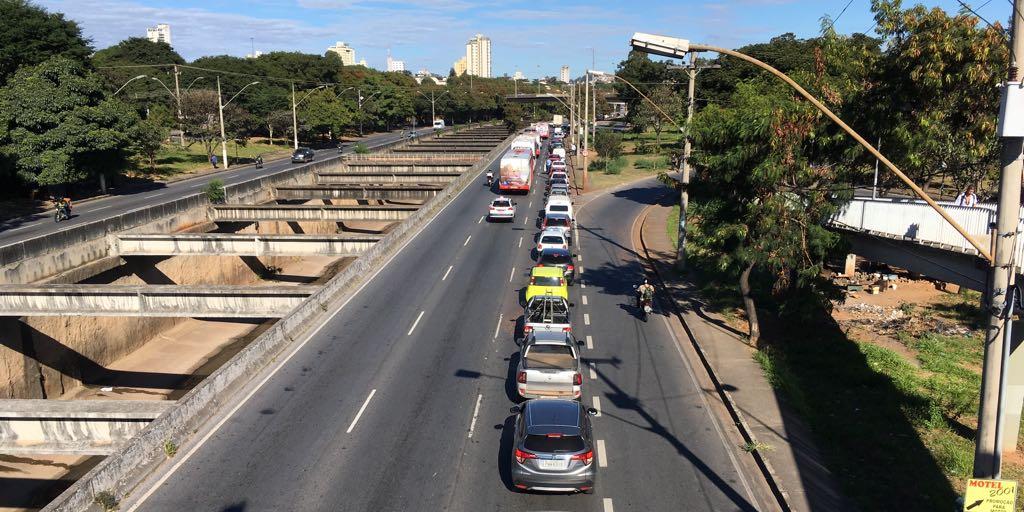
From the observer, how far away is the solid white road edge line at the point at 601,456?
15020 millimetres

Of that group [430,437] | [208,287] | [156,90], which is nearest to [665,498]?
[430,437]

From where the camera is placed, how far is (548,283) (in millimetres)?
26875

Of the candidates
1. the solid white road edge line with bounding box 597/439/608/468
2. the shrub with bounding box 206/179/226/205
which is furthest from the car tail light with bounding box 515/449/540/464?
the shrub with bounding box 206/179/226/205

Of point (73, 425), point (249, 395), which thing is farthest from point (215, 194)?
point (73, 425)

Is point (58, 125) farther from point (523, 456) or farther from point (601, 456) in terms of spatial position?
point (601, 456)

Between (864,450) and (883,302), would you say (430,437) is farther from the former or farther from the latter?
(883,302)

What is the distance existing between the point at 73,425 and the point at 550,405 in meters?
11.9

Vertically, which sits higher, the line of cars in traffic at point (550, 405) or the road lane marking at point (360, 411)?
the line of cars in traffic at point (550, 405)

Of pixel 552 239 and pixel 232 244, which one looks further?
pixel 232 244

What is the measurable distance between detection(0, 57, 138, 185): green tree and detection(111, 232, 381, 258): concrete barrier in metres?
15.4

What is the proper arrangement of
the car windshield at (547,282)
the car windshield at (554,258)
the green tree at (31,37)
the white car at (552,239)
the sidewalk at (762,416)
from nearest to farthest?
1. the sidewalk at (762,416)
2. the car windshield at (547,282)
3. the car windshield at (554,258)
4. the white car at (552,239)
5. the green tree at (31,37)

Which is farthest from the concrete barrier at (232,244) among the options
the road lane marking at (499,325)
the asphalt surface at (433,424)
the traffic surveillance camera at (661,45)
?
the traffic surveillance camera at (661,45)

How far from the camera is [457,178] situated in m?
61.0

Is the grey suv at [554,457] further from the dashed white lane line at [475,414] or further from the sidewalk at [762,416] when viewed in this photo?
the sidewalk at [762,416]
